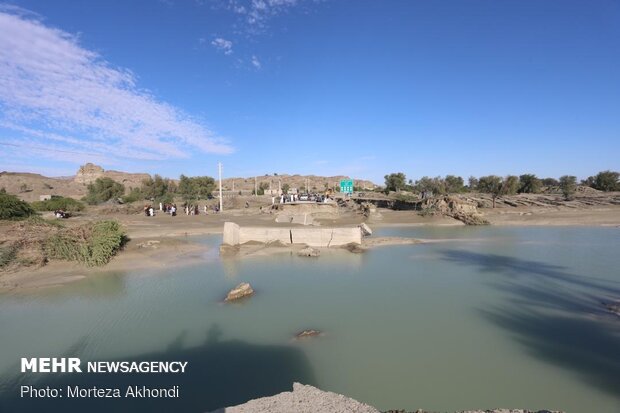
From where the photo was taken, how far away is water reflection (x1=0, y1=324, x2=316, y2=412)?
19.3 ft

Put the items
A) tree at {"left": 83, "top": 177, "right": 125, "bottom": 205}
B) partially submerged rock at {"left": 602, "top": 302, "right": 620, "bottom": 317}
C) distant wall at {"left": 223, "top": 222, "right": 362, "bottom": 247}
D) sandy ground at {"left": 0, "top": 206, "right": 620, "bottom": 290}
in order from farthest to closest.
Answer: tree at {"left": 83, "top": 177, "right": 125, "bottom": 205}
distant wall at {"left": 223, "top": 222, "right": 362, "bottom": 247}
sandy ground at {"left": 0, "top": 206, "right": 620, "bottom": 290}
partially submerged rock at {"left": 602, "top": 302, "right": 620, "bottom": 317}

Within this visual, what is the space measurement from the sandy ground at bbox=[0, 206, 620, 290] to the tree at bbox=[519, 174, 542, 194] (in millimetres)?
26337

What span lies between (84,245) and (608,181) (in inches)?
3494

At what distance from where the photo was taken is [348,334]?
28.2 feet

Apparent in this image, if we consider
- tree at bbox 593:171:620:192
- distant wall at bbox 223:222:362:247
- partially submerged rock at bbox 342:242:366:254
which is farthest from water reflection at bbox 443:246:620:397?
tree at bbox 593:171:620:192

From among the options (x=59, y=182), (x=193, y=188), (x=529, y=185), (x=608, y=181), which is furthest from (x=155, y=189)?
(x=608, y=181)

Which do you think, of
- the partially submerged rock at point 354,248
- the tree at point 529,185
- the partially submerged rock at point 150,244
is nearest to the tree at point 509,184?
the tree at point 529,185

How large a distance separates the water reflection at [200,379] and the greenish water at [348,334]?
33mm

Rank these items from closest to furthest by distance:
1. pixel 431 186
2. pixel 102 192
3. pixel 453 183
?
pixel 102 192 < pixel 431 186 < pixel 453 183

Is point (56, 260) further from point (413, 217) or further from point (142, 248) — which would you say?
point (413, 217)

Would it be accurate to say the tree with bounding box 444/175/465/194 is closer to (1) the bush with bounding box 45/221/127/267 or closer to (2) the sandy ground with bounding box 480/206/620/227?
(2) the sandy ground with bounding box 480/206/620/227

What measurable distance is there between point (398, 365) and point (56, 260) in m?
16.7

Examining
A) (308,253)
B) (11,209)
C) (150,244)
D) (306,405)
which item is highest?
(11,209)

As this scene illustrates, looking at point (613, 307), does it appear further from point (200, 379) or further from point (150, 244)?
point (150, 244)
